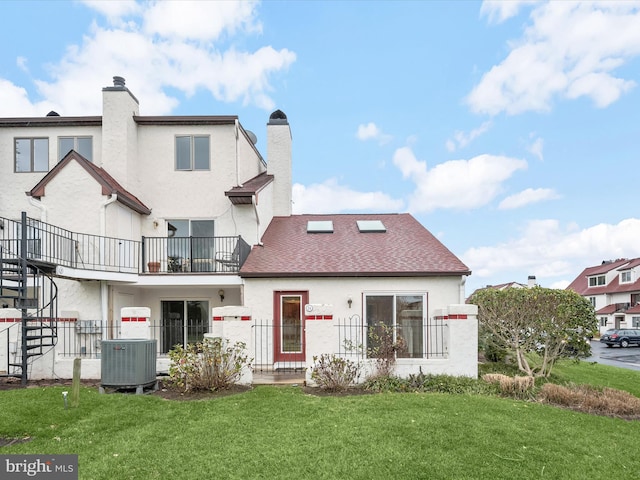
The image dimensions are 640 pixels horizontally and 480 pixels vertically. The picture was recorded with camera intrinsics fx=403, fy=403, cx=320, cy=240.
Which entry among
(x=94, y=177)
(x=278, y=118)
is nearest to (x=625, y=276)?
(x=278, y=118)

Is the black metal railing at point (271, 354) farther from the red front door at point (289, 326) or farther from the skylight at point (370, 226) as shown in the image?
the skylight at point (370, 226)

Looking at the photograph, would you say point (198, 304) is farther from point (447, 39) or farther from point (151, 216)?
point (447, 39)

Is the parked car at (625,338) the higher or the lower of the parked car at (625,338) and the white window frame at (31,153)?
the lower

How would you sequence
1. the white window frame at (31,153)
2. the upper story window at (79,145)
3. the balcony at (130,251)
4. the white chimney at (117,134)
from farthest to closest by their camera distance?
the upper story window at (79,145), the white window frame at (31,153), the white chimney at (117,134), the balcony at (130,251)

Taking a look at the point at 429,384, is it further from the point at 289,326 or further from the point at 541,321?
the point at 289,326

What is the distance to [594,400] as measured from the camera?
8227 millimetres

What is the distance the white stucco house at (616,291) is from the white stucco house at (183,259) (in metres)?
34.1

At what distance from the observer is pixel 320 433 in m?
6.21

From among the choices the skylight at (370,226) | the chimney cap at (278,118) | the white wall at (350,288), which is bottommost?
the white wall at (350,288)

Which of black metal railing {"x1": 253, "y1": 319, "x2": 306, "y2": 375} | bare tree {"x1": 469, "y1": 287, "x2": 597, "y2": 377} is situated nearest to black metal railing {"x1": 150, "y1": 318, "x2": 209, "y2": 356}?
black metal railing {"x1": 253, "y1": 319, "x2": 306, "y2": 375}

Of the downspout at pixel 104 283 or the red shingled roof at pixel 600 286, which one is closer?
the downspout at pixel 104 283

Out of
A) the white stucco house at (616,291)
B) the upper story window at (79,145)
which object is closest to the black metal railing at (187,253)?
the upper story window at (79,145)

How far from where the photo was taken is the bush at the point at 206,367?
8.92 meters

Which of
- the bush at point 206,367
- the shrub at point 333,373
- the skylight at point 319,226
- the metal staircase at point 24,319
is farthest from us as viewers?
the skylight at point 319,226
